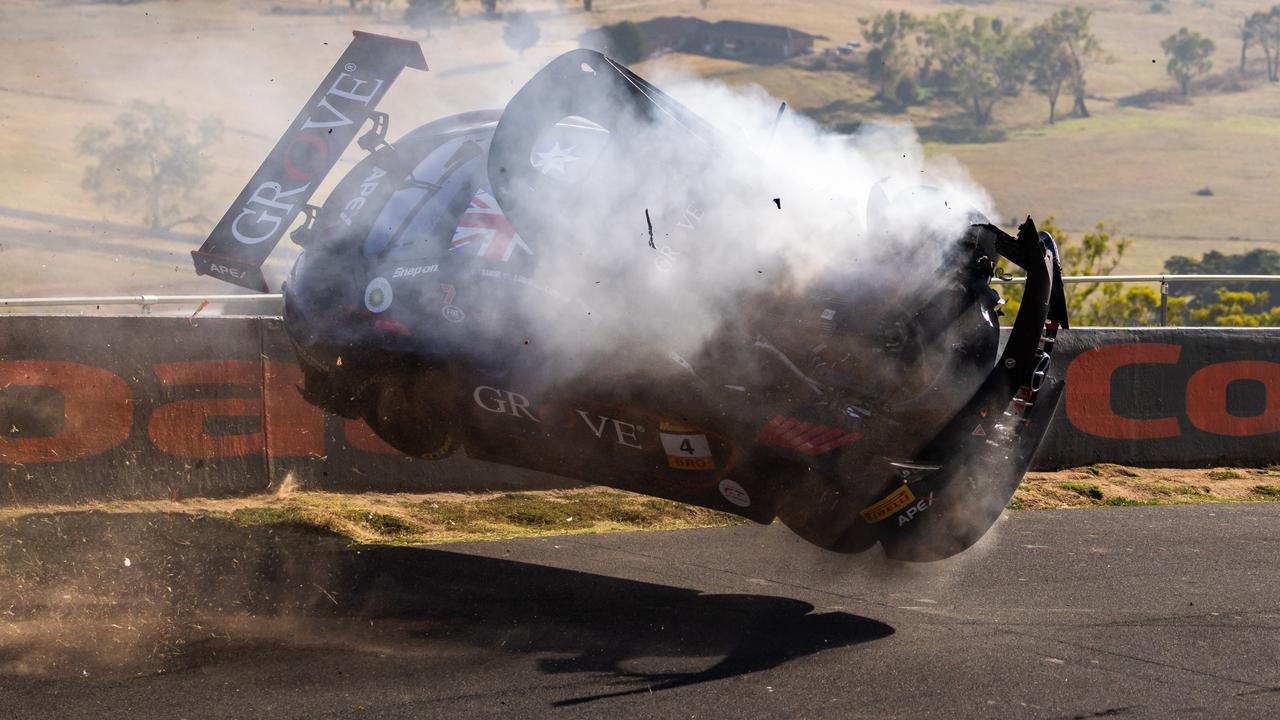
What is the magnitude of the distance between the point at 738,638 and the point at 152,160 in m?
17.1

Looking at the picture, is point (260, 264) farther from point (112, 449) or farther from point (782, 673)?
point (782, 673)

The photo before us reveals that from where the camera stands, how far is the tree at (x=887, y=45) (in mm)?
76312

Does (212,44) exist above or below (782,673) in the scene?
above

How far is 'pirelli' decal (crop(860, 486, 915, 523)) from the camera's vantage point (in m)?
6.14

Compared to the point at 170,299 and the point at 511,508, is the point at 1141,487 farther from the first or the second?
the point at 170,299

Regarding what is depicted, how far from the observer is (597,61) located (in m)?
5.84

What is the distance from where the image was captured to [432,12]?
30.8 feet

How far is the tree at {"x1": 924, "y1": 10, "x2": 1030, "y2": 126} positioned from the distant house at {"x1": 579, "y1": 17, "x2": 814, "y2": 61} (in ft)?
43.9

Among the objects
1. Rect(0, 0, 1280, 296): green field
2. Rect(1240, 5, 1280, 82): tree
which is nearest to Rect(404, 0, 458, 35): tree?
Rect(0, 0, 1280, 296): green field

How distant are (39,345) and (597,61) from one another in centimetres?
487

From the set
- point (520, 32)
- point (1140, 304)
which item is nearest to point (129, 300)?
point (520, 32)

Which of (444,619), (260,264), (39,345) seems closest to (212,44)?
(39,345)

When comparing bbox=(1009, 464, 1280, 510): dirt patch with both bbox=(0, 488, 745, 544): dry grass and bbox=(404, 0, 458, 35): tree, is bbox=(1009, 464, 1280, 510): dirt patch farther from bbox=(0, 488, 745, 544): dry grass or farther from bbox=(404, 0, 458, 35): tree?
bbox=(404, 0, 458, 35): tree

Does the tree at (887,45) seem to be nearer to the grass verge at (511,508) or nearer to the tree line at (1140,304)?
the tree line at (1140,304)
